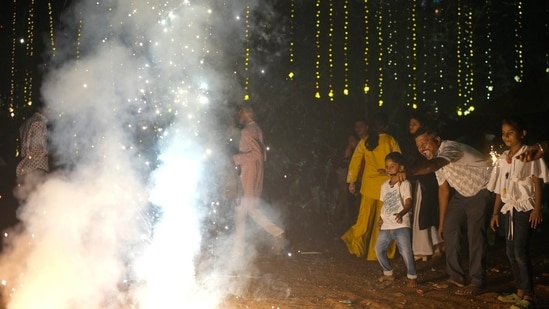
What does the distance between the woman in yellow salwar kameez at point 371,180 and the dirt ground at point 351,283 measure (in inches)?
9.6

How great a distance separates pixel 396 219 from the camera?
5906 millimetres

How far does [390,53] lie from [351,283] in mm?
8257

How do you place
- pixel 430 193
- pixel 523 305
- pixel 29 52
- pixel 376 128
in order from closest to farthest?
1. pixel 523 305
2. pixel 430 193
3. pixel 376 128
4. pixel 29 52

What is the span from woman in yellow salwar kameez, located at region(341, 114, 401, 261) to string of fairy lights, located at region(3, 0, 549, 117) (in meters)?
3.98

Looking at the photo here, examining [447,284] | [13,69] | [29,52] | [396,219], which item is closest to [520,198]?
[396,219]

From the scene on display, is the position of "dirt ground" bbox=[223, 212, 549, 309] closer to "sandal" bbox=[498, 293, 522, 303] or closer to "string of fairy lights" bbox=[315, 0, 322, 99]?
"sandal" bbox=[498, 293, 522, 303]

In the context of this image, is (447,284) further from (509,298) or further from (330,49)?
(330,49)

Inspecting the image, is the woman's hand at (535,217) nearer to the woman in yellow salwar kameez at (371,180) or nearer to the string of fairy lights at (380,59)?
the woman in yellow salwar kameez at (371,180)

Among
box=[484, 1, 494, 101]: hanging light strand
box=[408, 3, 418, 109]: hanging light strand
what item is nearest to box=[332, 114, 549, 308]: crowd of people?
box=[408, 3, 418, 109]: hanging light strand

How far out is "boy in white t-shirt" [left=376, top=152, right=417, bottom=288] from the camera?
19.5 ft

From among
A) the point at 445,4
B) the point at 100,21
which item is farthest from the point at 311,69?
the point at 100,21

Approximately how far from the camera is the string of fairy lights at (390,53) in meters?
11.9

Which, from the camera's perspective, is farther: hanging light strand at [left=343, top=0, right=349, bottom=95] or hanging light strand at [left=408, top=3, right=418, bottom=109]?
hanging light strand at [left=408, top=3, right=418, bottom=109]

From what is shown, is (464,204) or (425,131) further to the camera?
(425,131)
